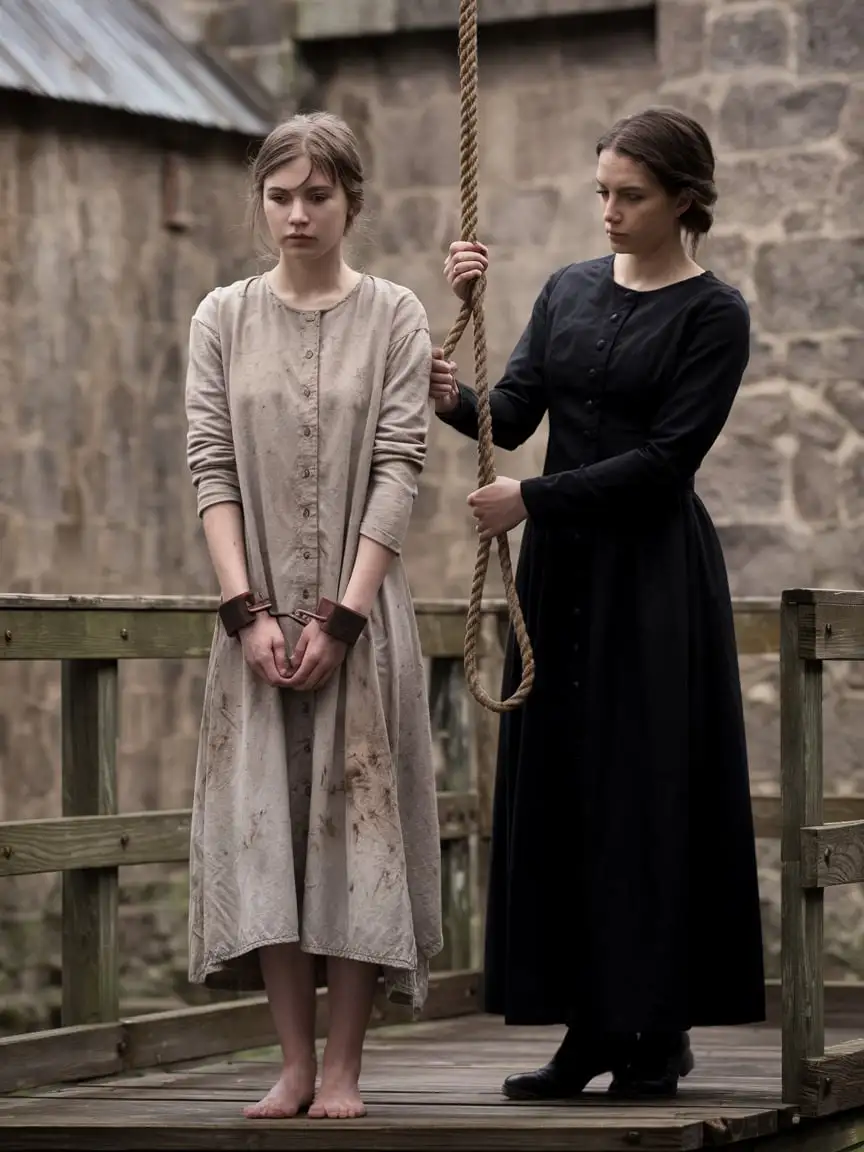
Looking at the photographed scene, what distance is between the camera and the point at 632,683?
13.5ft

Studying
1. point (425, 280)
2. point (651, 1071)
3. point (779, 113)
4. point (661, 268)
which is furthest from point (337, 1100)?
point (425, 280)

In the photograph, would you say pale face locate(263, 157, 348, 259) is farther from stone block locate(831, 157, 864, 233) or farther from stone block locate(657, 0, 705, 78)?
stone block locate(657, 0, 705, 78)

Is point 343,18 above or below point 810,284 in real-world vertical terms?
above

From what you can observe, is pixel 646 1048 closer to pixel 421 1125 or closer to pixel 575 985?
pixel 575 985

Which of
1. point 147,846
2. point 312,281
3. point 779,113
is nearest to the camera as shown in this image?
point 312,281

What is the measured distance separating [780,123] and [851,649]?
12.1 ft

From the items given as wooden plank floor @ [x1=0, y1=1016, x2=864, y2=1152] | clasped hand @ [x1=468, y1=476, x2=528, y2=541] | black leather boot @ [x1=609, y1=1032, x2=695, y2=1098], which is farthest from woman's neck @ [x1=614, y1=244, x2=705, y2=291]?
wooden plank floor @ [x1=0, y1=1016, x2=864, y2=1152]

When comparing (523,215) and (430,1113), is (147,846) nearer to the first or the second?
(430,1113)

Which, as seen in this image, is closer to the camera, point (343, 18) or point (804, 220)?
point (804, 220)

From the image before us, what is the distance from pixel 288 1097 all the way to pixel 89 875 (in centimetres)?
118

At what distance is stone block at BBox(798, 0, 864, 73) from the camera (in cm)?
763

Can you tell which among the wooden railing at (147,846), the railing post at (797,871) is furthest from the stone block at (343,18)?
the railing post at (797,871)

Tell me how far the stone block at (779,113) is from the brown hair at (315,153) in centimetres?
396

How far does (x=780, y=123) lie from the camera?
771cm
